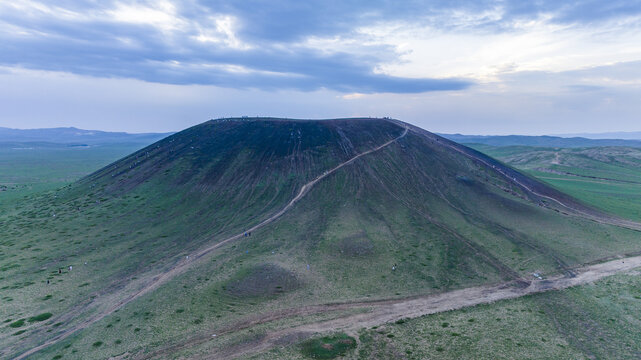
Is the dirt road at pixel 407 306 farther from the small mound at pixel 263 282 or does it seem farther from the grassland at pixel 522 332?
the small mound at pixel 263 282

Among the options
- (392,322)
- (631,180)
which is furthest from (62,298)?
(631,180)

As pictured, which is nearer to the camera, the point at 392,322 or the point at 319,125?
the point at 392,322

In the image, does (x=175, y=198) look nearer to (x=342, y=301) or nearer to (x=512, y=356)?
(x=342, y=301)

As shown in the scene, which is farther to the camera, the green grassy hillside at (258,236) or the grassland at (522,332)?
the green grassy hillside at (258,236)

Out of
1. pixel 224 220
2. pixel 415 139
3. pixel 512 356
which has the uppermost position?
pixel 415 139

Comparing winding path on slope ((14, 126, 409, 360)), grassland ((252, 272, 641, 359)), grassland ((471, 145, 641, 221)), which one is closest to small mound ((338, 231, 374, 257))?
winding path on slope ((14, 126, 409, 360))

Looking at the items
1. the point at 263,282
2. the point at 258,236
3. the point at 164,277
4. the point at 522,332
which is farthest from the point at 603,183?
the point at 164,277

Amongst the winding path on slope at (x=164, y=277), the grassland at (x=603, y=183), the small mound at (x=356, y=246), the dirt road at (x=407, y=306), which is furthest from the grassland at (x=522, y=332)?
the grassland at (x=603, y=183)
